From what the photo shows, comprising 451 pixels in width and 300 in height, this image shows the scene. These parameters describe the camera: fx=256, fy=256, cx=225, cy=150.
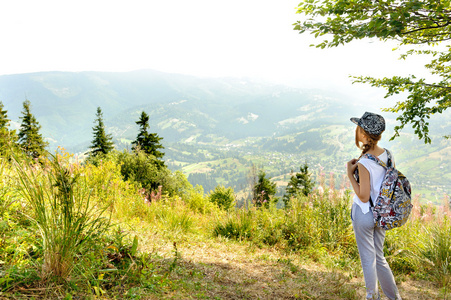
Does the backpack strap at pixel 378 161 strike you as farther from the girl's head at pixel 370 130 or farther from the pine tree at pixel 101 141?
the pine tree at pixel 101 141

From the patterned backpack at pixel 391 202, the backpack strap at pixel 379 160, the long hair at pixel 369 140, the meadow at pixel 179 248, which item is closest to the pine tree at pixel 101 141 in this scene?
the meadow at pixel 179 248

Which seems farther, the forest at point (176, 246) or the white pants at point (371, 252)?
the white pants at point (371, 252)

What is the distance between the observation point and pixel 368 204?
8.95 feet

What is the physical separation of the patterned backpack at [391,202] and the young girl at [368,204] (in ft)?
0.16

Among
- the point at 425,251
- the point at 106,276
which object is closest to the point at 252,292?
the point at 106,276

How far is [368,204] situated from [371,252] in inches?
22.1

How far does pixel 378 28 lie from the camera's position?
2852mm

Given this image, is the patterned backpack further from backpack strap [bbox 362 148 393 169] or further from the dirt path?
the dirt path

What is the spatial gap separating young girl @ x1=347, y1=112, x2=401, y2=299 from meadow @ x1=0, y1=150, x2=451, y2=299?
0.47m

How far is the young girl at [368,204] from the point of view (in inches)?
107

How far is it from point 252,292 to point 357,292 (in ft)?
4.69

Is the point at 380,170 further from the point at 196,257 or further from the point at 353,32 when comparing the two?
the point at 196,257

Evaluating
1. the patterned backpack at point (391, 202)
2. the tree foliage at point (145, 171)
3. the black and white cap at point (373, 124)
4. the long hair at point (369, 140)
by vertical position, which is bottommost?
the tree foliage at point (145, 171)

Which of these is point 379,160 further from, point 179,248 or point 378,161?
point 179,248
